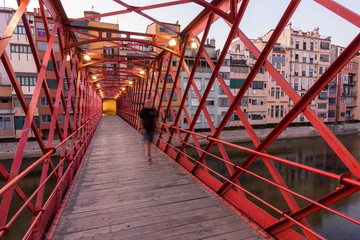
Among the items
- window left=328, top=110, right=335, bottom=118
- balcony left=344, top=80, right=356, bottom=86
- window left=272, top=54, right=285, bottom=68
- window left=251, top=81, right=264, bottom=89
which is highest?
window left=272, top=54, right=285, bottom=68

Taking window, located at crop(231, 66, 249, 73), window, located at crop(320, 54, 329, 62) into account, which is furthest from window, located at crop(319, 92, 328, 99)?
window, located at crop(231, 66, 249, 73)

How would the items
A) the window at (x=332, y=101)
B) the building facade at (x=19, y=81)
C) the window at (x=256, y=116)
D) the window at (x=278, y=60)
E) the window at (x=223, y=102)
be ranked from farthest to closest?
the window at (x=332, y=101)
the window at (x=278, y=60)
the window at (x=256, y=116)
the window at (x=223, y=102)
the building facade at (x=19, y=81)

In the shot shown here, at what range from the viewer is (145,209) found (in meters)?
3.37

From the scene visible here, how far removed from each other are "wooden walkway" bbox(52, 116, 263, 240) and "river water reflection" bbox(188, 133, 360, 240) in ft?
38.1

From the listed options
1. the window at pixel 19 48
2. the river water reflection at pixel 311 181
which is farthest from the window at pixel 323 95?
the window at pixel 19 48

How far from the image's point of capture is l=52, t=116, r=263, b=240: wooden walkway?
2734 mm

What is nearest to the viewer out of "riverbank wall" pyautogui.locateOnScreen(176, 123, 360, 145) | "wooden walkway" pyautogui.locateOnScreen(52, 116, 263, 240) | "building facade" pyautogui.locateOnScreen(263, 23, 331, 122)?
"wooden walkway" pyautogui.locateOnScreen(52, 116, 263, 240)

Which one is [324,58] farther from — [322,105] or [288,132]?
[288,132]

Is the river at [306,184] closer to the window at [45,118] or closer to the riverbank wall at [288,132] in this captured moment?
the riverbank wall at [288,132]

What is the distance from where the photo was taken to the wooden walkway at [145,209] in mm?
2734

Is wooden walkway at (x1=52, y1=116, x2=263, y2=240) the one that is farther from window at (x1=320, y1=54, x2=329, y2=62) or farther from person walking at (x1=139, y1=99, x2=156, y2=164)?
window at (x1=320, y1=54, x2=329, y2=62)

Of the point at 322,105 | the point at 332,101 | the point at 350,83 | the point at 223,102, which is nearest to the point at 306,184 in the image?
the point at 223,102

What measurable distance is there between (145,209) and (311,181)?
64.3 feet

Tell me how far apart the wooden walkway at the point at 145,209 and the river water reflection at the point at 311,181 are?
11618mm
